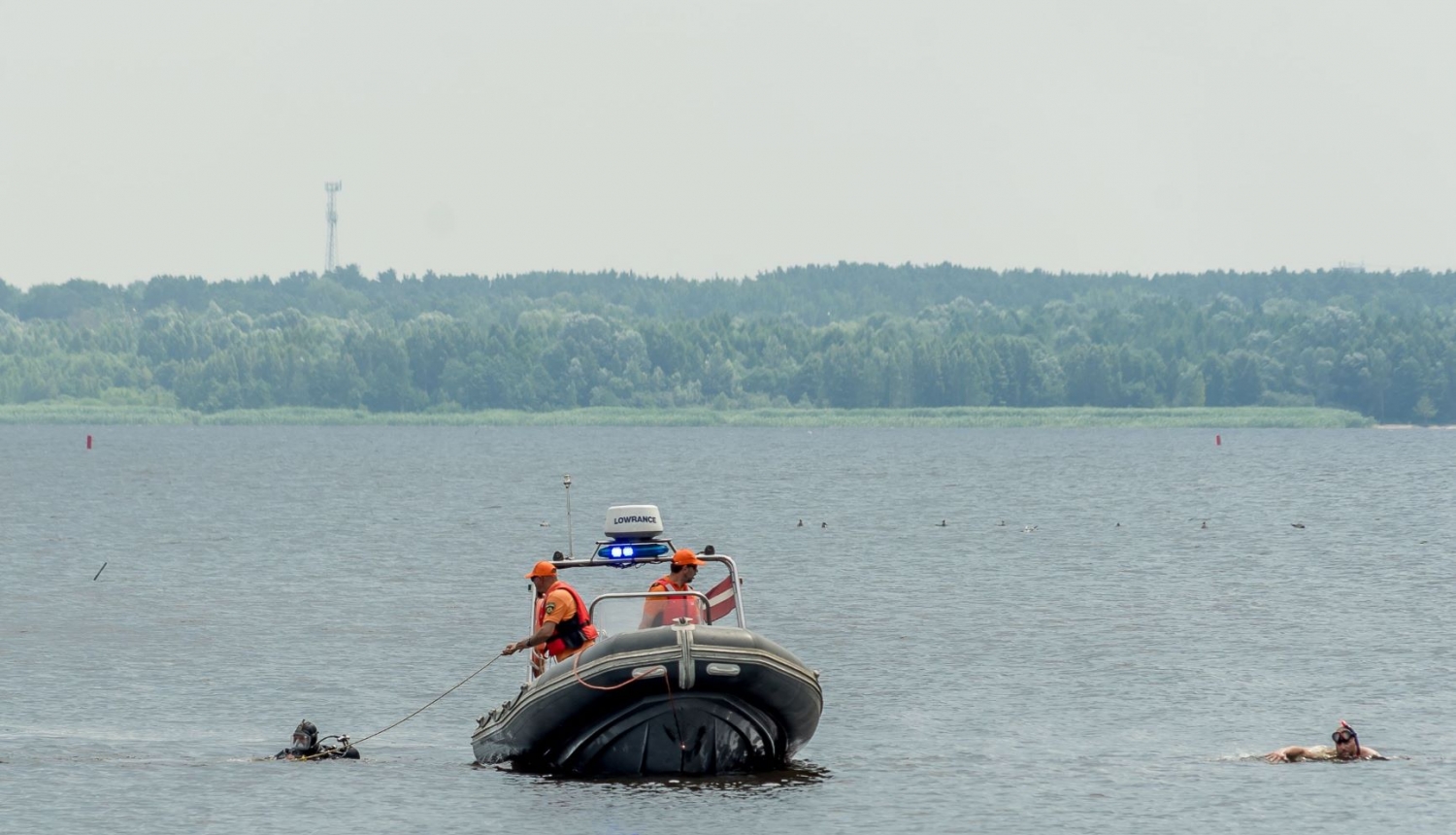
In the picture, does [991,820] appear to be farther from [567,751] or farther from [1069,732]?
[1069,732]

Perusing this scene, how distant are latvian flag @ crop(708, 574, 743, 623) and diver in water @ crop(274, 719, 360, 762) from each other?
6.18 meters

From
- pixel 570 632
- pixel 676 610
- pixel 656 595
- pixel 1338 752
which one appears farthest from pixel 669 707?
pixel 1338 752

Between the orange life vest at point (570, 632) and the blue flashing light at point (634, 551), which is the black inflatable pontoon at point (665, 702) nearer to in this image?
the blue flashing light at point (634, 551)

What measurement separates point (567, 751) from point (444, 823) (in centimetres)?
194

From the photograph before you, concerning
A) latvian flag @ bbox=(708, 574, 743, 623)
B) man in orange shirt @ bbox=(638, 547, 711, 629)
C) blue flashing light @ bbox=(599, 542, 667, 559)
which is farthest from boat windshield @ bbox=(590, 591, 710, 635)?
latvian flag @ bbox=(708, 574, 743, 623)

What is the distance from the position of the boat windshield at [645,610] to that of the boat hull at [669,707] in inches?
26.0

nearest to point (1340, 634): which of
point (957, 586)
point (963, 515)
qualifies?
point (957, 586)

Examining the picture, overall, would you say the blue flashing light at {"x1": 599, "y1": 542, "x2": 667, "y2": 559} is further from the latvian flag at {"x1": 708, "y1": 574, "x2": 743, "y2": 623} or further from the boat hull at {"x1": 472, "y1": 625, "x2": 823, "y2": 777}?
the boat hull at {"x1": 472, "y1": 625, "x2": 823, "y2": 777}

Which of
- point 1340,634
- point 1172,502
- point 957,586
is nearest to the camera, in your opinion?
point 1340,634

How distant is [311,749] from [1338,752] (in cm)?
1468

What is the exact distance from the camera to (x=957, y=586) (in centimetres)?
6397

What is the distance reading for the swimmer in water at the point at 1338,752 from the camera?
105ft

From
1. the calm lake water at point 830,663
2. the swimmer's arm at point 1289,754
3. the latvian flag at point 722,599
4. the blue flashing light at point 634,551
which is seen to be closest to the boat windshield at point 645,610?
the blue flashing light at point 634,551

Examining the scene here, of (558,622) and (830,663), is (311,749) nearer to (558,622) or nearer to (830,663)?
(558,622)
